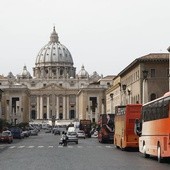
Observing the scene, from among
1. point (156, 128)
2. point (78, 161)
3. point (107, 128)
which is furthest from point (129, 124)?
point (107, 128)

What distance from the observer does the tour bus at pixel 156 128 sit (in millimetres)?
27391

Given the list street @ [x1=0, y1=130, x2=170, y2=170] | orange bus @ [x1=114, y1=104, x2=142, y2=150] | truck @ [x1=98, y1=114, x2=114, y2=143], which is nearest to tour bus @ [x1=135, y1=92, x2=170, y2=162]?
street @ [x1=0, y1=130, x2=170, y2=170]

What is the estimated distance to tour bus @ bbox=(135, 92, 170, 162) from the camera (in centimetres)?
2739

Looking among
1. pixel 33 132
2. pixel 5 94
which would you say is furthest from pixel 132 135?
pixel 5 94

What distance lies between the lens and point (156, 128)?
1165 inches

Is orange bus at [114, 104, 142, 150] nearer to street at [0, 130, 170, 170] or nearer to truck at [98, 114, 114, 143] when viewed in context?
street at [0, 130, 170, 170]

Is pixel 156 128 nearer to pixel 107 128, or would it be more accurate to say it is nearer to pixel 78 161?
pixel 78 161

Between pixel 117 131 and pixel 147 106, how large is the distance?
13165 mm

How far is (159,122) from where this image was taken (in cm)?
2877

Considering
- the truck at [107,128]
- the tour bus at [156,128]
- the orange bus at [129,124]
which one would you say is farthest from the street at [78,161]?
the truck at [107,128]

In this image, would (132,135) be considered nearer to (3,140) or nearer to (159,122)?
(159,122)

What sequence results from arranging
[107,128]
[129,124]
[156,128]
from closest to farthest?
[156,128] → [129,124] → [107,128]

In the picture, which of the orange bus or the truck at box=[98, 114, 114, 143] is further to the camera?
the truck at box=[98, 114, 114, 143]

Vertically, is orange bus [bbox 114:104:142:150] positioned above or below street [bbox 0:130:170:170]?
above
